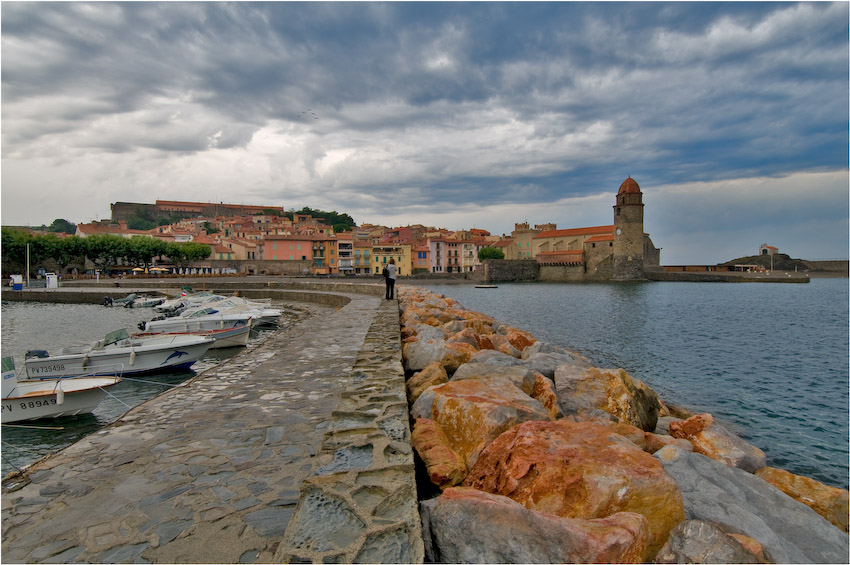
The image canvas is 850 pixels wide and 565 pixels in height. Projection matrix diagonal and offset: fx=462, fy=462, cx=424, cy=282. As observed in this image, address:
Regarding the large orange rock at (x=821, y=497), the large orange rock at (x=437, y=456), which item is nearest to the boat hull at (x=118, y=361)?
the large orange rock at (x=437, y=456)

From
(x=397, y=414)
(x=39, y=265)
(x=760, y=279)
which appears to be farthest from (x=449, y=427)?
(x=760, y=279)

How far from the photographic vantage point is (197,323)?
16.6m

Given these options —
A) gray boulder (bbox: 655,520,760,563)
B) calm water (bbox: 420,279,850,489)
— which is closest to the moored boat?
calm water (bbox: 420,279,850,489)

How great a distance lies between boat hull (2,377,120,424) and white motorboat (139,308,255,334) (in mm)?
8160

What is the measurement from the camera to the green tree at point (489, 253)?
90438mm

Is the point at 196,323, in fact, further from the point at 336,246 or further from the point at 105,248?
the point at 336,246

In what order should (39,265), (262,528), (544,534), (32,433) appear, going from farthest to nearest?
(39,265) < (32,433) < (262,528) < (544,534)

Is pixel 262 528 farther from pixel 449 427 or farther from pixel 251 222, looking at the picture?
pixel 251 222

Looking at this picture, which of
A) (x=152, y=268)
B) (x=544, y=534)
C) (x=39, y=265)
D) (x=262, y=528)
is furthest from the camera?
(x=152, y=268)

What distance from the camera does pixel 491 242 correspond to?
352 feet

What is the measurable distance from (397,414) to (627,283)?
77.0 metres

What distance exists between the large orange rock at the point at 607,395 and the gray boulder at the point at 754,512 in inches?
88.9

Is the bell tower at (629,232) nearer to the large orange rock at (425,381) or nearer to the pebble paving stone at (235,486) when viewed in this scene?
the large orange rock at (425,381)

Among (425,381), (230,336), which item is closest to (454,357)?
(425,381)
